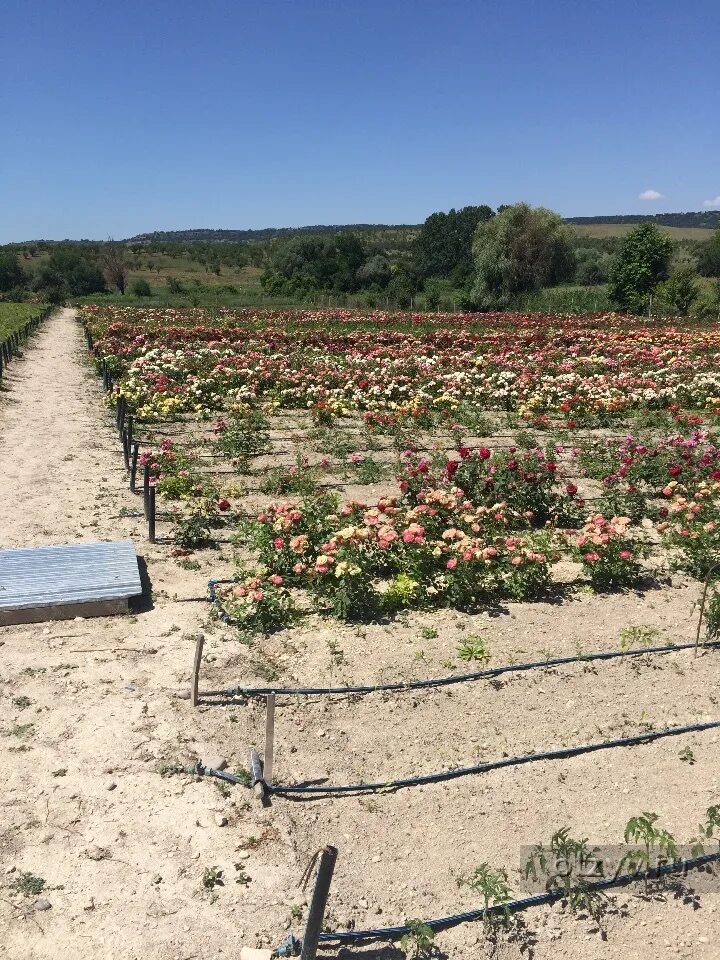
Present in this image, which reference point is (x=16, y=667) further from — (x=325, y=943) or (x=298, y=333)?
(x=298, y=333)

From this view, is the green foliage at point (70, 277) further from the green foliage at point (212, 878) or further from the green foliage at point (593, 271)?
the green foliage at point (212, 878)

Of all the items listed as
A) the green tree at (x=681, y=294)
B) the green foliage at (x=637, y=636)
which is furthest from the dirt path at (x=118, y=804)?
the green tree at (x=681, y=294)

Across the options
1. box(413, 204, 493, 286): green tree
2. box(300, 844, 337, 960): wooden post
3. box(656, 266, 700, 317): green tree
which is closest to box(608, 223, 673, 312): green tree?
box(656, 266, 700, 317): green tree

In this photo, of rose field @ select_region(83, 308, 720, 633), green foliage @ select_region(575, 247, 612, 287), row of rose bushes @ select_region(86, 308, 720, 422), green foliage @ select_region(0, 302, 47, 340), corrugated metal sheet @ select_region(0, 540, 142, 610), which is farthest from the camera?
green foliage @ select_region(575, 247, 612, 287)

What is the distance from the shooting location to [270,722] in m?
4.74

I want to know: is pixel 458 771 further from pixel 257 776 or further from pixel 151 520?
pixel 151 520

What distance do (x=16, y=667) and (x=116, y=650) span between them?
0.76 metres

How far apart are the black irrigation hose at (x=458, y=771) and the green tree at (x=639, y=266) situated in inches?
1840

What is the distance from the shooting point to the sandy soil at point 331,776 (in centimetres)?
392

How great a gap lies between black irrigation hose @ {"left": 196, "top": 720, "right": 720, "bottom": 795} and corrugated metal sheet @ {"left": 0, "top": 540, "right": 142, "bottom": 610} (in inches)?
106

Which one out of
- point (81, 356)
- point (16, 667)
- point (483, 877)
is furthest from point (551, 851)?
point (81, 356)

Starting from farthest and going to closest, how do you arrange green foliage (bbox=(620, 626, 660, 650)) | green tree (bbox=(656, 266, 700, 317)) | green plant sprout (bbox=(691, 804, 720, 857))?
green tree (bbox=(656, 266, 700, 317))
green foliage (bbox=(620, 626, 660, 650))
green plant sprout (bbox=(691, 804, 720, 857))

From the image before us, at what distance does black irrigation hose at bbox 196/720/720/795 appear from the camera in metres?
4.84

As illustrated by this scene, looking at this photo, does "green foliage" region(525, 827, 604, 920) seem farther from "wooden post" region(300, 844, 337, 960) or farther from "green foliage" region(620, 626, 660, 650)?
"green foliage" region(620, 626, 660, 650)
